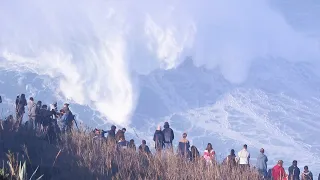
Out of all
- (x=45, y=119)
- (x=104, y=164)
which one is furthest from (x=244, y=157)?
(x=45, y=119)

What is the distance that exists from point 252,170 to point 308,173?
4.28 m

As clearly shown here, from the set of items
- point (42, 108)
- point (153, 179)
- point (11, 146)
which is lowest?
point (153, 179)

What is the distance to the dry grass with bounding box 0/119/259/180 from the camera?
1280 cm

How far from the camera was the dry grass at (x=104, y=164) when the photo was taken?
12.8 meters

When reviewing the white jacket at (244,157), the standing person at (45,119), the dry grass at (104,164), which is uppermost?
the standing person at (45,119)

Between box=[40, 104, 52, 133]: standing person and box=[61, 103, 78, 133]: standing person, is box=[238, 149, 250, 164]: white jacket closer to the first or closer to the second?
box=[61, 103, 78, 133]: standing person

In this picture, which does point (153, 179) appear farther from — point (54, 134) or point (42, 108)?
point (42, 108)

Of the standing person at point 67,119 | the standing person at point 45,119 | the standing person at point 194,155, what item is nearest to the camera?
the standing person at point 194,155

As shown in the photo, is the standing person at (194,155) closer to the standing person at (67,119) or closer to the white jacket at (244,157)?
the white jacket at (244,157)

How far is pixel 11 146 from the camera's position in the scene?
14.5m

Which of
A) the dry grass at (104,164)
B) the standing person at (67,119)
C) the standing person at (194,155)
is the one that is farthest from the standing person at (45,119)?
the standing person at (194,155)

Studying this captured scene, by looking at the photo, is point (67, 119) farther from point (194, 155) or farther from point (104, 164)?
point (104, 164)

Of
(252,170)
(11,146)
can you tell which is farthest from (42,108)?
(252,170)

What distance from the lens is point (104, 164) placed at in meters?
13.7
